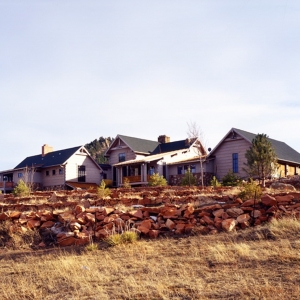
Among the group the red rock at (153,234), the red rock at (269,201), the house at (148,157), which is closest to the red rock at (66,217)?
the red rock at (153,234)

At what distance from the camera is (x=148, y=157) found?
35812 mm

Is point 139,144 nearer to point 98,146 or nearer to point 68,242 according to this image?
point 68,242

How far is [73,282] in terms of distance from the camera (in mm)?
7125

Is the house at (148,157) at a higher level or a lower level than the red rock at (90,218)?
higher

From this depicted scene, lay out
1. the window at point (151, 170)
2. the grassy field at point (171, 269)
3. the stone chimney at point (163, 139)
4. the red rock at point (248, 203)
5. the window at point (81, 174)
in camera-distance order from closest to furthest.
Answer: the grassy field at point (171, 269) < the red rock at point (248, 203) < the window at point (151, 170) < the window at point (81, 174) < the stone chimney at point (163, 139)

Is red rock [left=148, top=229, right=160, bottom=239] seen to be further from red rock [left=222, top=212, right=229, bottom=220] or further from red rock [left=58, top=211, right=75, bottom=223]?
red rock [left=58, top=211, right=75, bottom=223]

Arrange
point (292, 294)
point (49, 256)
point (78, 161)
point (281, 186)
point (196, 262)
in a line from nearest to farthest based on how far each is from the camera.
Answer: point (292, 294)
point (196, 262)
point (49, 256)
point (281, 186)
point (78, 161)

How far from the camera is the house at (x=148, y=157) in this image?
34.1 meters

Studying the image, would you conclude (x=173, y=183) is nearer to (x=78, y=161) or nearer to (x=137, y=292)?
(x=78, y=161)

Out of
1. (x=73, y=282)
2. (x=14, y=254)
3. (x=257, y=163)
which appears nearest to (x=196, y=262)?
(x=73, y=282)

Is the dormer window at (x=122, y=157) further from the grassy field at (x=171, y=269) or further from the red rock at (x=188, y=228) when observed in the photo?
the grassy field at (x=171, y=269)

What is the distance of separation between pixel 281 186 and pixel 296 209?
20.3 feet

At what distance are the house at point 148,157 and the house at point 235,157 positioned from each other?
71.0 inches

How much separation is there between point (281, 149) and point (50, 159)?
23205 millimetres
